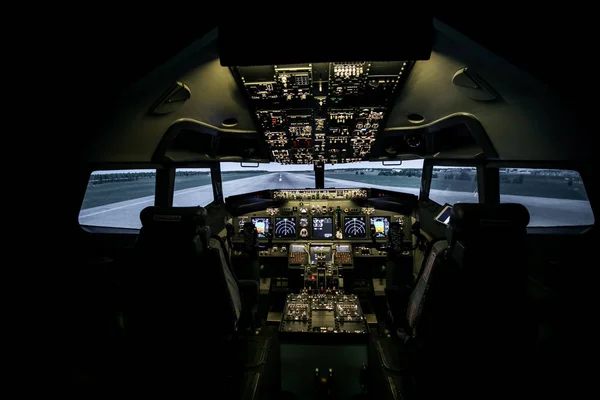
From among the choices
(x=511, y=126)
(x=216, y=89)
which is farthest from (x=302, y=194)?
(x=511, y=126)

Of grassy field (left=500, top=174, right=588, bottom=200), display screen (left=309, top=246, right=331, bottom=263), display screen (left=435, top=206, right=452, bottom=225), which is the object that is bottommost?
display screen (left=309, top=246, right=331, bottom=263)

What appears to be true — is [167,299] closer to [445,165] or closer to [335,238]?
[335,238]

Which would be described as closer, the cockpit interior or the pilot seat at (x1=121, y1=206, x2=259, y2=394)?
the cockpit interior

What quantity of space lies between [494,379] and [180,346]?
1.96 metres

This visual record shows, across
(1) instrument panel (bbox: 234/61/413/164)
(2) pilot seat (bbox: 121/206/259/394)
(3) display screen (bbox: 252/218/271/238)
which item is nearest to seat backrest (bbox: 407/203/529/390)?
(1) instrument panel (bbox: 234/61/413/164)

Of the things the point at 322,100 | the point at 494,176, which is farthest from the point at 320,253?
the point at 494,176

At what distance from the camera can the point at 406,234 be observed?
3889 millimetres

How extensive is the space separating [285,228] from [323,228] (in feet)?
2.07

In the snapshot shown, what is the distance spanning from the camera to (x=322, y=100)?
2.26 meters

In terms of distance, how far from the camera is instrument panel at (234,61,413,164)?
5.94 ft

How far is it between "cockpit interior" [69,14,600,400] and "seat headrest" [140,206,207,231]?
0.04 feet

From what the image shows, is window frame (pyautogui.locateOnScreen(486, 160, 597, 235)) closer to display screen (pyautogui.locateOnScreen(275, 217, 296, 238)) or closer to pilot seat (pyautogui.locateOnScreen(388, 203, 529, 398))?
pilot seat (pyautogui.locateOnScreen(388, 203, 529, 398))

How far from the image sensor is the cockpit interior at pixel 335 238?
4.61 feet
